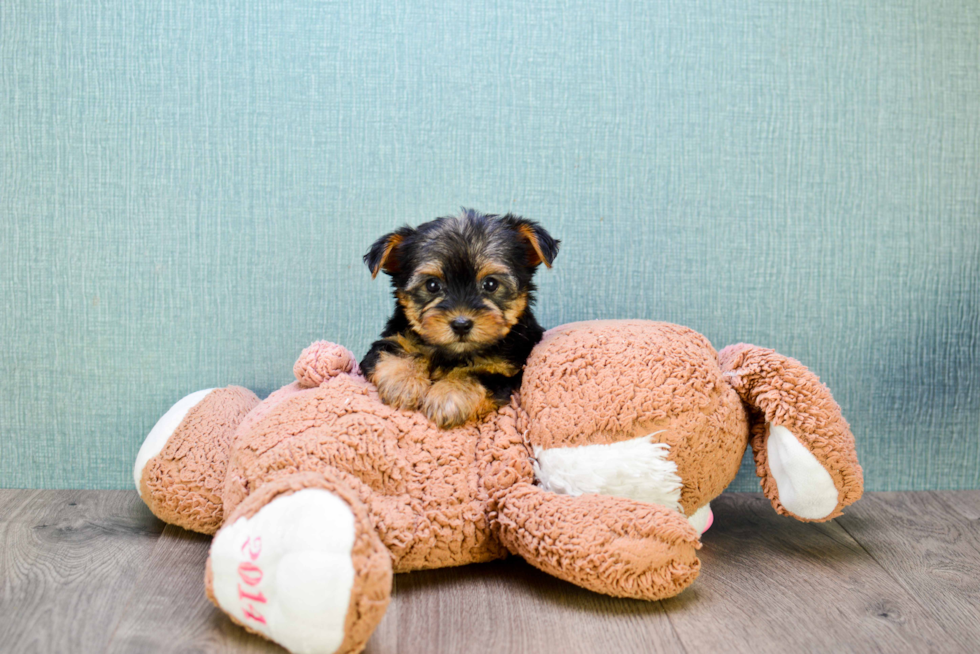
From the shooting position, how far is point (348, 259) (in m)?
2.76

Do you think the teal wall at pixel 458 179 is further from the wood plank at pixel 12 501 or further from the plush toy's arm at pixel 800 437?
the plush toy's arm at pixel 800 437

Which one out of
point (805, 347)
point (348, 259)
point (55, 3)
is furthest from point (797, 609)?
point (55, 3)

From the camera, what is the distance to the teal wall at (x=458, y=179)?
8.79 feet

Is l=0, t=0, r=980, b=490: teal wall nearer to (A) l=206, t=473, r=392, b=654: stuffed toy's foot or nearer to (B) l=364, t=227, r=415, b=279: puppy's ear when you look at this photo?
(B) l=364, t=227, r=415, b=279: puppy's ear

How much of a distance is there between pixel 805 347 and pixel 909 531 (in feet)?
2.42

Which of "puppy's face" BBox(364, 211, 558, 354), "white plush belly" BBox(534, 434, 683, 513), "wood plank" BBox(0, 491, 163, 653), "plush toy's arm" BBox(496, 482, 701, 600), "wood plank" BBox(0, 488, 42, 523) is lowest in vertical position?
"wood plank" BBox(0, 488, 42, 523)

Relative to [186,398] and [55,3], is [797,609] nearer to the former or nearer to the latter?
[186,398]

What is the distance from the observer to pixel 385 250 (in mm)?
2189

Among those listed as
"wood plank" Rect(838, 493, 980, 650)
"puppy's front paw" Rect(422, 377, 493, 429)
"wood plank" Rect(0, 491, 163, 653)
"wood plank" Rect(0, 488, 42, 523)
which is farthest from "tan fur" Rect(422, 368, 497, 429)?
"wood plank" Rect(0, 488, 42, 523)

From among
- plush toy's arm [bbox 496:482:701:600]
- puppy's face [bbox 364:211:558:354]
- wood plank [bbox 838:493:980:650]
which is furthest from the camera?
puppy's face [bbox 364:211:558:354]

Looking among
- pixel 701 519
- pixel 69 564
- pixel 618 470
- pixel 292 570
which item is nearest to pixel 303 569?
pixel 292 570

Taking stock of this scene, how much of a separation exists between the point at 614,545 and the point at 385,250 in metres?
1.06

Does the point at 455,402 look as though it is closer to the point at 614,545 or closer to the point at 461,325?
the point at 461,325

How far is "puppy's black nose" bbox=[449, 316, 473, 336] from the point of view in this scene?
2.03 m
